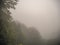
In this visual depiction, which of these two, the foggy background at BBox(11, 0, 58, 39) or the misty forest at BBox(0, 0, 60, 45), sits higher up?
the foggy background at BBox(11, 0, 58, 39)

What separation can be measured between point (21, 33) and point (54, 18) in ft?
2.34

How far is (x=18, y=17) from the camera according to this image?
2.17 m

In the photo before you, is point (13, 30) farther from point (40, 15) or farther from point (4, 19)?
point (40, 15)

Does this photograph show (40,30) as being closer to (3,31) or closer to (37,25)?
(37,25)

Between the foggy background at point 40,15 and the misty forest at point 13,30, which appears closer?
the misty forest at point 13,30

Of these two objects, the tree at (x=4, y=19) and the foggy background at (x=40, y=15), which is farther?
the foggy background at (x=40, y=15)

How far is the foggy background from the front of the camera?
7.24ft

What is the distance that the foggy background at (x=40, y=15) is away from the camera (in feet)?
7.24

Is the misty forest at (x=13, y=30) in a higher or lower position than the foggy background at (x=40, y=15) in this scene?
lower

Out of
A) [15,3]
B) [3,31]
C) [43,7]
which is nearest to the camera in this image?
[3,31]

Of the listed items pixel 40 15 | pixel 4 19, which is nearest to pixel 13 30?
pixel 4 19

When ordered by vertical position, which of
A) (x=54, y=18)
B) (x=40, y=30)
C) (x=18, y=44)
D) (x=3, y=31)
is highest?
(x=54, y=18)

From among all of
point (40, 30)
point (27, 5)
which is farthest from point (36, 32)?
point (27, 5)

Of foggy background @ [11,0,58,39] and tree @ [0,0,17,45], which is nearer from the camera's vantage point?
tree @ [0,0,17,45]
